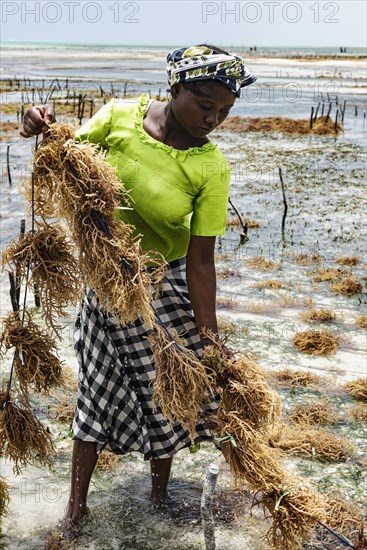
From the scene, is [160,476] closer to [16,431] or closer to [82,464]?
[82,464]

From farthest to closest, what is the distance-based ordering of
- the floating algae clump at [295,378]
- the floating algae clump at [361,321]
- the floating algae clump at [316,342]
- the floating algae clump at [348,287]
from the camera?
the floating algae clump at [348,287] → the floating algae clump at [361,321] → the floating algae clump at [316,342] → the floating algae clump at [295,378]

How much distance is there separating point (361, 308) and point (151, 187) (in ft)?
13.3

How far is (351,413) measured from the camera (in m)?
4.27

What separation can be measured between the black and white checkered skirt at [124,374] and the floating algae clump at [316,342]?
2.47 meters

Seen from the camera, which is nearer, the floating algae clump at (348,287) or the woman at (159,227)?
the woman at (159,227)

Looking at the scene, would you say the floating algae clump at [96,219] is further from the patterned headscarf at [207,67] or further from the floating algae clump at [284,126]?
the floating algae clump at [284,126]

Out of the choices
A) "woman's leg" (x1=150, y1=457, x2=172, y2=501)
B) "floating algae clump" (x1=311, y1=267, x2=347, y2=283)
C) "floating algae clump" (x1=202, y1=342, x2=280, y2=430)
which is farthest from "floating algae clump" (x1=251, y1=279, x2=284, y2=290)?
"floating algae clump" (x1=202, y1=342, x2=280, y2=430)

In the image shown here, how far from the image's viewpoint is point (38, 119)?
239 centimetres

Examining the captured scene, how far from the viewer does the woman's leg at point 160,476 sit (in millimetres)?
3191

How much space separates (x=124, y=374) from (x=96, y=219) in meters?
0.76

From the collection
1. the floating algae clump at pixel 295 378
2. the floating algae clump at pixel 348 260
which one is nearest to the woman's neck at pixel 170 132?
the floating algae clump at pixel 295 378

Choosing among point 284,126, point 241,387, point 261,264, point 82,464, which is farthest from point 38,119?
point 284,126

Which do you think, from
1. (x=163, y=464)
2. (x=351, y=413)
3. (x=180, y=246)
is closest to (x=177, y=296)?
(x=180, y=246)

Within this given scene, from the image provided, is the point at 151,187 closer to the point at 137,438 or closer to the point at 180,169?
the point at 180,169
